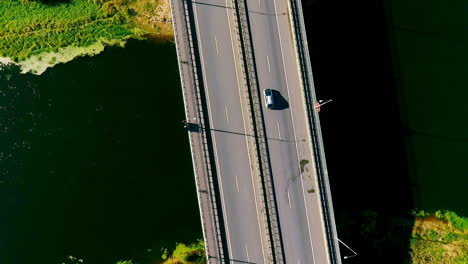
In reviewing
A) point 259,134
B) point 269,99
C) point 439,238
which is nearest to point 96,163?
point 259,134

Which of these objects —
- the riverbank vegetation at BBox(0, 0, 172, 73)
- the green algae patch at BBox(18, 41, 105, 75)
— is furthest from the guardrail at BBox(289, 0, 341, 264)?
the green algae patch at BBox(18, 41, 105, 75)

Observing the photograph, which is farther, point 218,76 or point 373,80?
point 373,80

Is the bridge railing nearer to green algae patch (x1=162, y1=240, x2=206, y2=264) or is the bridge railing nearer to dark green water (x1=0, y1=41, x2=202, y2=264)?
green algae patch (x1=162, y1=240, x2=206, y2=264)

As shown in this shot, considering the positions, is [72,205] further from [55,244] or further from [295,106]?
[295,106]

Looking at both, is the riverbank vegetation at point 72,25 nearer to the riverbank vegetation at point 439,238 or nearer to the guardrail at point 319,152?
the guardrail at point 319,152

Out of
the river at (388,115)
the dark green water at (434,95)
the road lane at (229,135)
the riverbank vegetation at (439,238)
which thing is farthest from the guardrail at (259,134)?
the dark green water at (434,95)

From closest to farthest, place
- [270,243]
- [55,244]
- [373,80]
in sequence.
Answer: [270,243] < [55,244] < [373,80]

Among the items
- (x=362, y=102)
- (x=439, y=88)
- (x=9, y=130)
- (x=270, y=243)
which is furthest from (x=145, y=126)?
(x=439, y=88)
